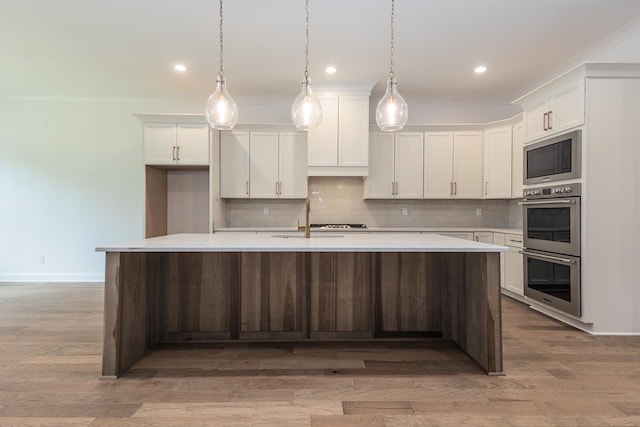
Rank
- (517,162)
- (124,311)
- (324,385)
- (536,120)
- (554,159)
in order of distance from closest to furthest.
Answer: (324,385) → (124,311) → (554,159) → (536,120) → (517,162)

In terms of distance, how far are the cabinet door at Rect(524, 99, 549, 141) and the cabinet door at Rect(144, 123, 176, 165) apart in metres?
4.20

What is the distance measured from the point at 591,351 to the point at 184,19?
14.1ft

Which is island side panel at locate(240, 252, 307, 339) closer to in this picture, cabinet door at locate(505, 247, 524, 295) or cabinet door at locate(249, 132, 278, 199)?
cabinet door at locate(249, 132, 278, 199)

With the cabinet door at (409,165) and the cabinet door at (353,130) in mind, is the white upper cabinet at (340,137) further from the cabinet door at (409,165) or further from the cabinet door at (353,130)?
the cabinet door at (409,165)

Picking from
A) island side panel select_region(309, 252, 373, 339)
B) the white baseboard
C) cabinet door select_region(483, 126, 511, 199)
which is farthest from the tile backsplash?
the white baseboard

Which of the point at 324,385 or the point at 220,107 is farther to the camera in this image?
the point at 220,107

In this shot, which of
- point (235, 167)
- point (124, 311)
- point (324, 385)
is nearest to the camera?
point (324, 385)

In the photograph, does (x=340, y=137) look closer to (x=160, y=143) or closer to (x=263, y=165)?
(x=263, y=165)

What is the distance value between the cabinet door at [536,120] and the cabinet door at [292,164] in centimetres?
267

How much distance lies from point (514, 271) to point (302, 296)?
9.32ft

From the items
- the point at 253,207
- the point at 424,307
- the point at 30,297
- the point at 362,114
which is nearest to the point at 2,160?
the point at 30,297

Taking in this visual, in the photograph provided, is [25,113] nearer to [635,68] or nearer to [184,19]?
[184,19]

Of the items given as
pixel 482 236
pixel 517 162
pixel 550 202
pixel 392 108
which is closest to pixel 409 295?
pixel 392 108

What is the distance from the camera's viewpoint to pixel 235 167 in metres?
4.98
